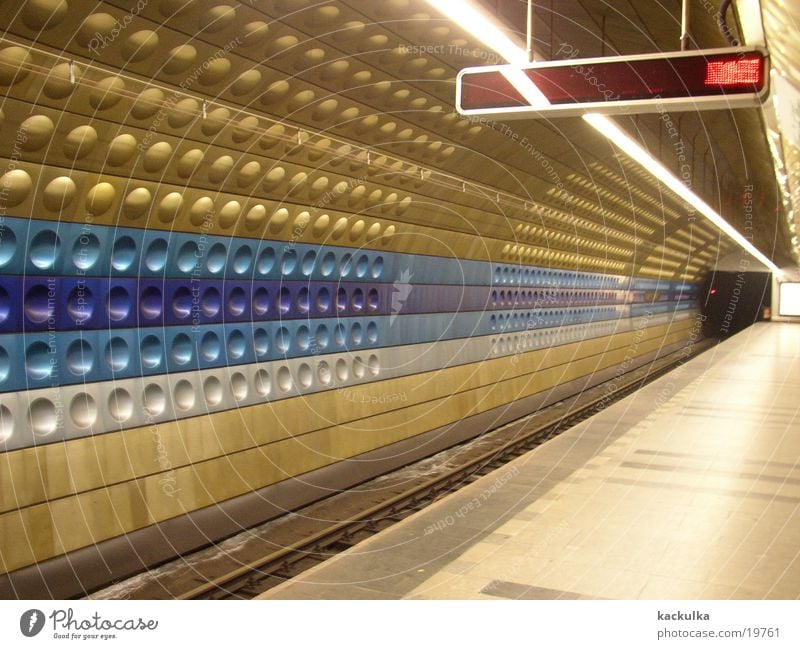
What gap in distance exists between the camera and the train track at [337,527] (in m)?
6.95

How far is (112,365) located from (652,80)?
4.92m

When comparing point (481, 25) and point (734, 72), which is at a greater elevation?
point (481, 25)

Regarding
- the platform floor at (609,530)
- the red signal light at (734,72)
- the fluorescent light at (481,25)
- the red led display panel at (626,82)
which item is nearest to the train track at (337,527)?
the platform floor at (609,530)

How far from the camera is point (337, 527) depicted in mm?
8695

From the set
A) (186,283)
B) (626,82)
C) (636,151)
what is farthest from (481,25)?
(636,151)

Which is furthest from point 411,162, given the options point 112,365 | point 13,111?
point 13,111

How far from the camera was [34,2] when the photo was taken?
4.84 meters

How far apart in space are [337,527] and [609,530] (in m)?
3.66

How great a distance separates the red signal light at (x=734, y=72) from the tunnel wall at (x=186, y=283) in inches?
130

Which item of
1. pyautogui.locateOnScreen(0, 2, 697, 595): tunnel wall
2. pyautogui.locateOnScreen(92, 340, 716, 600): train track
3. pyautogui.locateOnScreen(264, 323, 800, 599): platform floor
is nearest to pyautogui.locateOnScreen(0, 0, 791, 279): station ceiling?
pyautogui.locateOnScreen(0, 2, 697, 595): tunnel wall

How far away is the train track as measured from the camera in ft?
22.8

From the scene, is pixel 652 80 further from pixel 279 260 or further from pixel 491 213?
pixel 491 213

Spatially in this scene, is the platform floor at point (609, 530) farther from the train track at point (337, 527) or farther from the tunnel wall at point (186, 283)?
the tunnel wall at point (186, 283)

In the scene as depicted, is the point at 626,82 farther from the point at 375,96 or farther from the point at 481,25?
the point at 375,96
